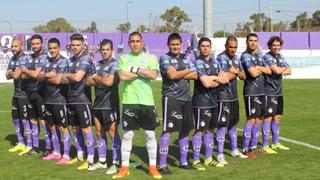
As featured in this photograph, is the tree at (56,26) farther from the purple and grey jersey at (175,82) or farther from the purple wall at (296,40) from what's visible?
the purple and grey jersey at (175,82)

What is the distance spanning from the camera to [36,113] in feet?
28.9

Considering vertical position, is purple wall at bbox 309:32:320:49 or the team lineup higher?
purple wall at bbox 309:32:320:49

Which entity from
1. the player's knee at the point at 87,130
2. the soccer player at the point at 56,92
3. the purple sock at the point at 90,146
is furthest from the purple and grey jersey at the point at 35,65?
the purple sock at the point at 90,146

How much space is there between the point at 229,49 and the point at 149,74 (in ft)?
6.18

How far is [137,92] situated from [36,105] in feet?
8.83

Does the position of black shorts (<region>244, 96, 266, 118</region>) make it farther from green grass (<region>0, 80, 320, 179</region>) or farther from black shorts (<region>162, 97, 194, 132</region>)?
black shorts (<region>162, 97, 194, 132</region>)

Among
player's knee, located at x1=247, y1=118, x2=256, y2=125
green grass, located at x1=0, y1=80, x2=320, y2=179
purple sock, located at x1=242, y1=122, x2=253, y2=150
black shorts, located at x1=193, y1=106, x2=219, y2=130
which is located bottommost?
green grass, located at x1=0, y1=80, x2=320, y2=179

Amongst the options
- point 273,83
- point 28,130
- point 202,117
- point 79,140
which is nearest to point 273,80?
point 273,83

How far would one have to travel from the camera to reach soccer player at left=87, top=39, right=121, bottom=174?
7191mm

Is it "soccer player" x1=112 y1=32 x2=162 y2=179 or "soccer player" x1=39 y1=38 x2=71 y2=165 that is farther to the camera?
"soccer player" x1=39 y1=38 x2=71 y2=165

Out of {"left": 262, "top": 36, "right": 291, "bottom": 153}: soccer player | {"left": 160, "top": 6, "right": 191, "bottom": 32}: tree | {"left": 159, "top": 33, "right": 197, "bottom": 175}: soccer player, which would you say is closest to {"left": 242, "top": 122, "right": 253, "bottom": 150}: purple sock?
{"left": 262, "top": 36, "right": 291, "bottom": 153}: soccer player

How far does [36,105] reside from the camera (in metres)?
8.67

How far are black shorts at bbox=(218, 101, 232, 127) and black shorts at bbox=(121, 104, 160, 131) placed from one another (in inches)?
54.1

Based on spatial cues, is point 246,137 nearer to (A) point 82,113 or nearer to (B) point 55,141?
(A) point 82,113
